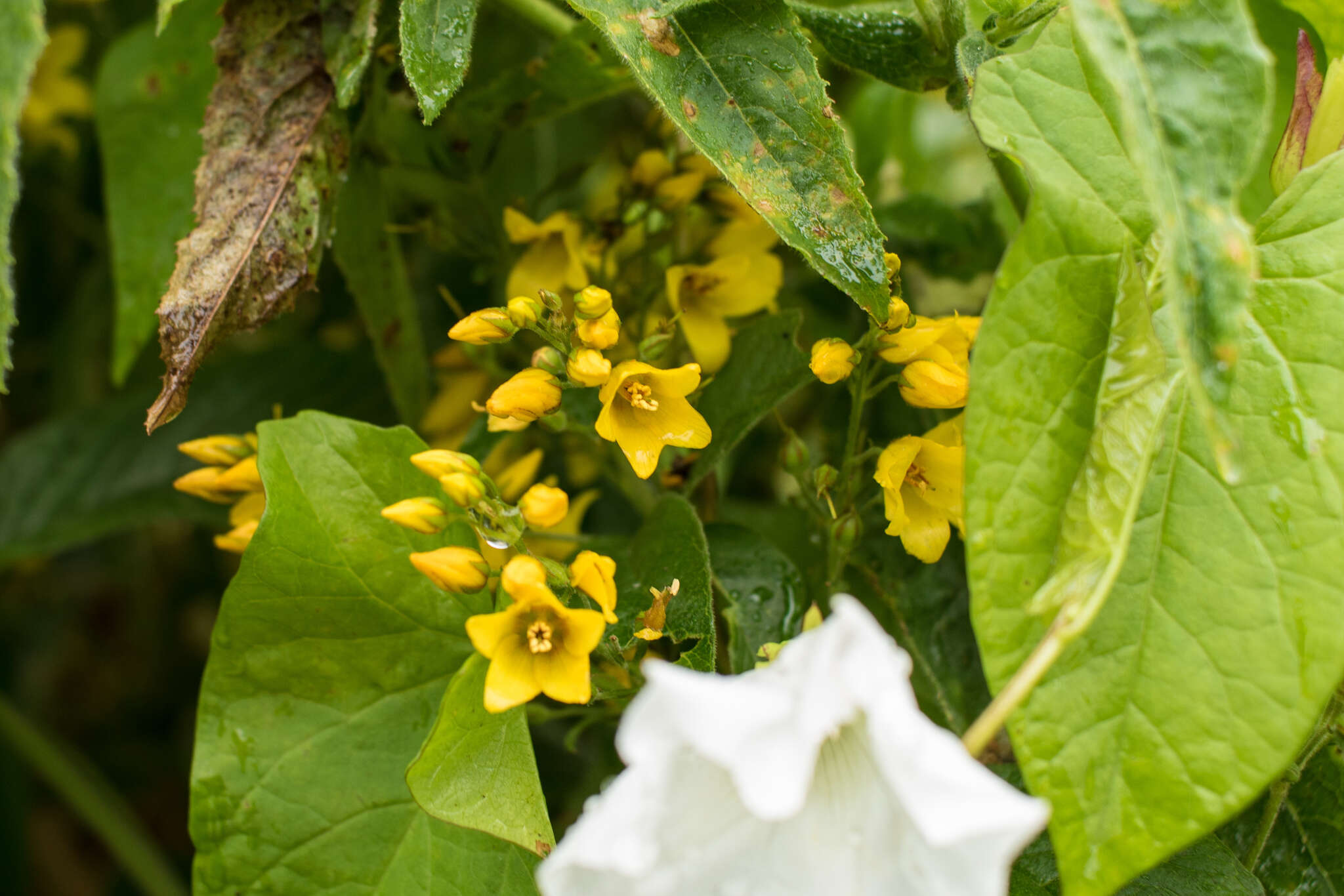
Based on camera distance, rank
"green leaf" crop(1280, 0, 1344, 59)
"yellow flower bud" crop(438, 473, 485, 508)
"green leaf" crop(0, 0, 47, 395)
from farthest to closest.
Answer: "green leaf" crop(1280, 0, 1344, 59) < "yellow flower bud" crop(438, 473, 485, 508) < "green leaf" crop(0, 0, 47, 395)

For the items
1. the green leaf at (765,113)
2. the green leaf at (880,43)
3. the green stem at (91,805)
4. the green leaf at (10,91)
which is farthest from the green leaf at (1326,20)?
the green stem at (91,805)

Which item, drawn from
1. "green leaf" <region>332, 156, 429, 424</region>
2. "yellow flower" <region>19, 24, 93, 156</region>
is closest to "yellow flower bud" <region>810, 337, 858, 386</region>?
"green leaf" <region>332, 156, 429, 424</region>

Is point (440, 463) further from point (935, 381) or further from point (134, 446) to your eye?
point (134, 446)

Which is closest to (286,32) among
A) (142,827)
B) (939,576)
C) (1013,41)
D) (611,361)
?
(611,361)

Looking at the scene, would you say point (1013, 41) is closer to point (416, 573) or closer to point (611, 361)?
point (611, 361)

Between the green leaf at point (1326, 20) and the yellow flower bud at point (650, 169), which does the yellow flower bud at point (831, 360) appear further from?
the green leaf at point (1326, 20)

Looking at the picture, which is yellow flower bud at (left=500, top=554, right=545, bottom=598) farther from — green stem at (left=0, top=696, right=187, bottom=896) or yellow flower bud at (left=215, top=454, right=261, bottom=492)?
green stem at (left=0, top=696, right=187, bottom=896)

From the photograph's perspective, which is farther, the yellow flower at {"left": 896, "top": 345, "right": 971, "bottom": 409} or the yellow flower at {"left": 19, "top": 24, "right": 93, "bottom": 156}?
the yellow flower at {"left": 19, "top": 24, "right": 93, "bottom": 156}
